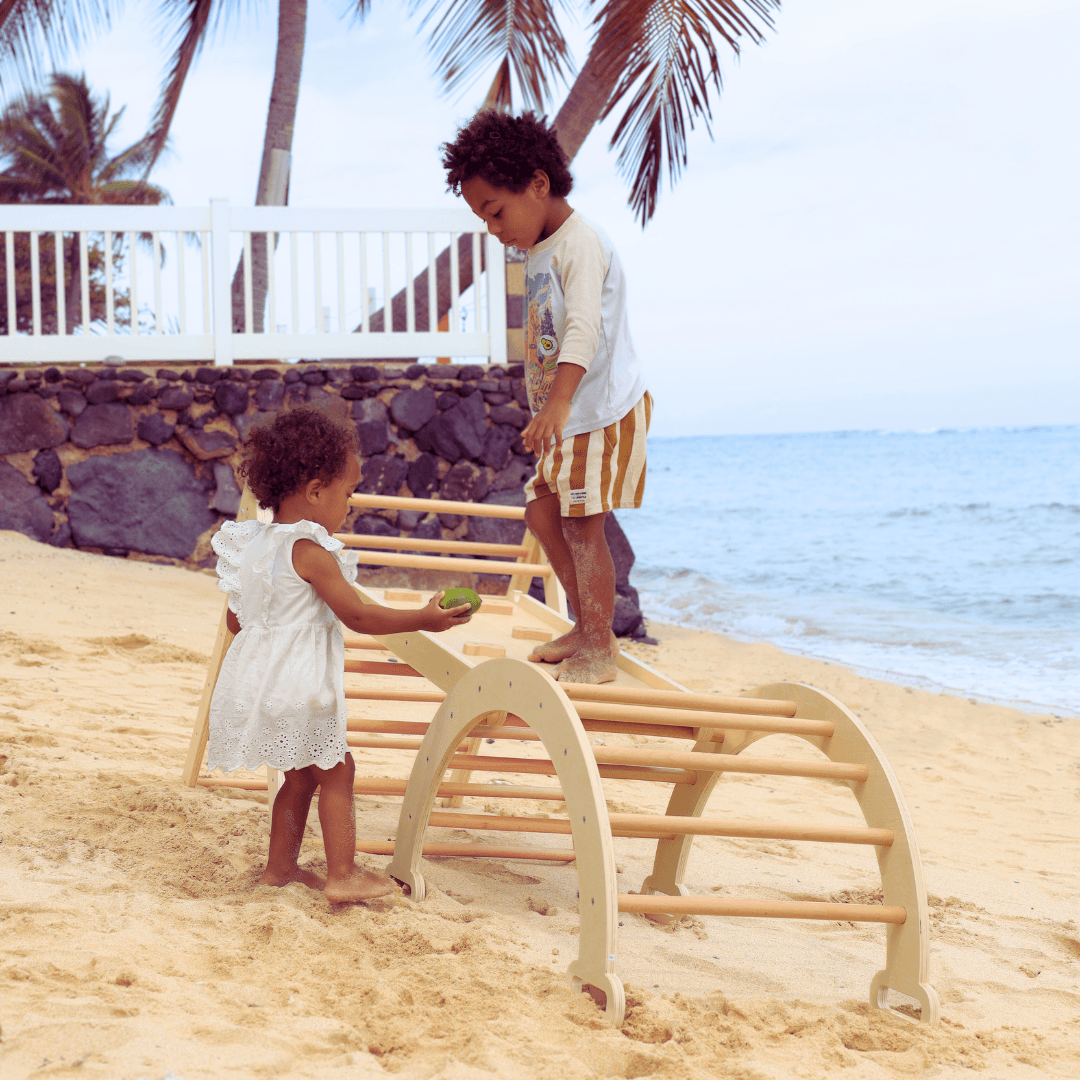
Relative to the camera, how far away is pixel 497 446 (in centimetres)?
746

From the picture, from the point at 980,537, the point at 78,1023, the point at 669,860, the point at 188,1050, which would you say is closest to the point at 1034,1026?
the point at 669,860

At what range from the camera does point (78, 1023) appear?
1.58m

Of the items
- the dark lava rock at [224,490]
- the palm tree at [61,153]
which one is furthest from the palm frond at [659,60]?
the palm tree at [61,153]

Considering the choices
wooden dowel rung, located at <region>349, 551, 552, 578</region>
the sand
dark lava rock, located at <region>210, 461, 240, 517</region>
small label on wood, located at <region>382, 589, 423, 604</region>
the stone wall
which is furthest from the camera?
dark lava rock, located at <region>210, 461, 240, 517</region>

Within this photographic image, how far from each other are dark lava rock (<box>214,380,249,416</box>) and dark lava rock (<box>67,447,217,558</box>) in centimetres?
48

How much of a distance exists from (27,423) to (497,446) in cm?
322

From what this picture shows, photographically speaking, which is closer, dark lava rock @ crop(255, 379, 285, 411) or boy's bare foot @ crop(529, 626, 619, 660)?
boy's bare foot @ crop(529, 626, 619, 660)

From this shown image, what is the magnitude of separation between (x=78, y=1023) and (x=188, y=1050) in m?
0.18

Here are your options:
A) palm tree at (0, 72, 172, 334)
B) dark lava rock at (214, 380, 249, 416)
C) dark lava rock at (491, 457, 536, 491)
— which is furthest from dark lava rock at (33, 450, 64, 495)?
palm tree at (0, 72, 172, 334)

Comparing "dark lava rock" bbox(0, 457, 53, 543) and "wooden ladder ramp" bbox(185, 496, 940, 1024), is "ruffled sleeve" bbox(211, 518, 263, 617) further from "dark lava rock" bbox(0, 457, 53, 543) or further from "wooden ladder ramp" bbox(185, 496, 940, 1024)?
"dark lava rock" bbox(0, 457, 53, 543)

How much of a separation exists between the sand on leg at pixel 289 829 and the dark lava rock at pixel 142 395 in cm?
548

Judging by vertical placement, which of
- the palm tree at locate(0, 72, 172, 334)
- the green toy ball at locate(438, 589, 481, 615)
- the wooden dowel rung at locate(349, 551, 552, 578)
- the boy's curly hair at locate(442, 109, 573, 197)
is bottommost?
the wooden dowel rung at locate(349, 551, 552, 578)

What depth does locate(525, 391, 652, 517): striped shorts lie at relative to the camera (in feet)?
8.80

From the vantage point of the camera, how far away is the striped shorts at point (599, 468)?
268cm
